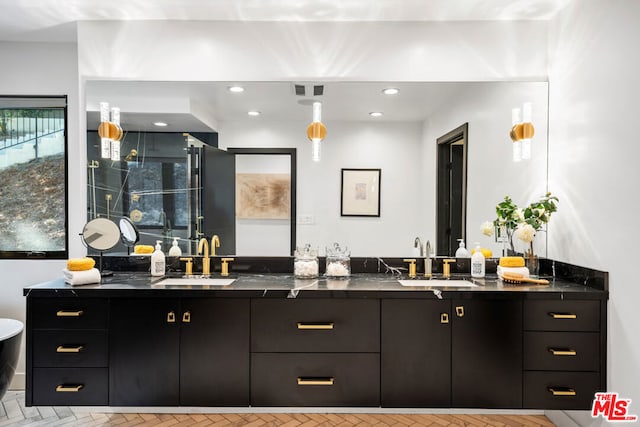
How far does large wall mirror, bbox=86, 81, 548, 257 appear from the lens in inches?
101

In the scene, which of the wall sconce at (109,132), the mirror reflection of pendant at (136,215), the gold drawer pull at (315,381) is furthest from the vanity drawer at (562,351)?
the wall sconce at (109,132)

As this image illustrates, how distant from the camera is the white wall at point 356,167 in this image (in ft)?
8.59

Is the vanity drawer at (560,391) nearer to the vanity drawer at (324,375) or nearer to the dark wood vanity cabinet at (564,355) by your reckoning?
the dark wood vanity cabinet at (564,355)

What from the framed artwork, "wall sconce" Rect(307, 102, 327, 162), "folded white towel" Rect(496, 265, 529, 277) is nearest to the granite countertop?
"folded white towel" Rect(496, 265, 529, 277)

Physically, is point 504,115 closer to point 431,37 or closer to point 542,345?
point 431,37

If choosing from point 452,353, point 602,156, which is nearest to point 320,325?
point 452,353

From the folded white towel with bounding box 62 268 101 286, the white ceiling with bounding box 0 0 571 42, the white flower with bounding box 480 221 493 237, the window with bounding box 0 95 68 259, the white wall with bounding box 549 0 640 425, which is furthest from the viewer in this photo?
the window with bounding box 0 95 68 259

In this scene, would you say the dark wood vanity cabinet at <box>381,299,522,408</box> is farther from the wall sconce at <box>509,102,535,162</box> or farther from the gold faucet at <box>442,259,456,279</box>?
the wall sconce at <box>509,102,535,162</box>

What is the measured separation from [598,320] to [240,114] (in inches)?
94.1

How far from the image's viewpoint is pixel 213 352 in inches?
80.0

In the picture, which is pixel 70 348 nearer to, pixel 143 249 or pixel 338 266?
pixel 143 249

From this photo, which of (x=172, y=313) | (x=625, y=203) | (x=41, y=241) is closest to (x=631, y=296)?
(x=625, y=203)

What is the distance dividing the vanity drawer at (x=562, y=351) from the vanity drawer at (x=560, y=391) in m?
0.04

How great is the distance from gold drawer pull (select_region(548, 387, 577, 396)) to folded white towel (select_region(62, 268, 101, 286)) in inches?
99.9
